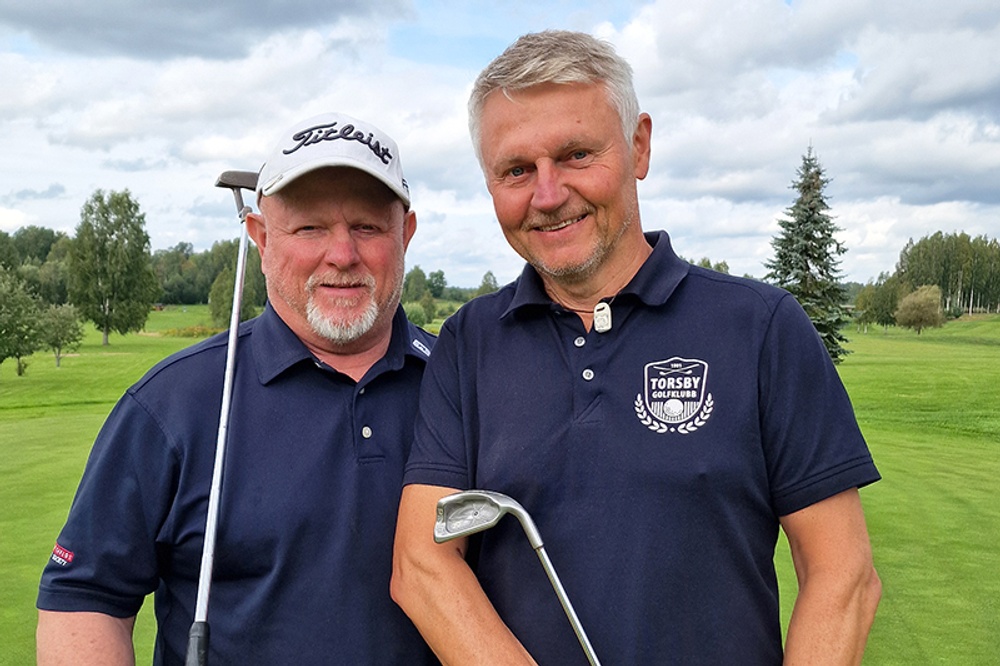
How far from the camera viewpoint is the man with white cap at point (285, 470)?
2.42 m

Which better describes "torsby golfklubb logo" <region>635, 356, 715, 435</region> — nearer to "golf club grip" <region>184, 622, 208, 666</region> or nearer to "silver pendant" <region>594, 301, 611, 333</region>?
"silver pendant" <region>594, 301, 611, 333</region>

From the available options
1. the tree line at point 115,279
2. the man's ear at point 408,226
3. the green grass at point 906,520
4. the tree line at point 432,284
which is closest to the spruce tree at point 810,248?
the tree line at point 432,284

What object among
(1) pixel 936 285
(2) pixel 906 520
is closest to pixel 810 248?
(1) pixel 936 285

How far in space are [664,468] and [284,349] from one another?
1.17 metres

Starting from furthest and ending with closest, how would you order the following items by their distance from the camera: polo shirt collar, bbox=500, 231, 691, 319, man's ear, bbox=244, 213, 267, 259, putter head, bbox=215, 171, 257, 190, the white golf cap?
1. putter head, bbox=215, 171, 257, 190
2. man's ear, bbox=244, 213, 267, 259
3. the white golf cap
4. polo shirt collar, bbox=500, 231, 691, 319

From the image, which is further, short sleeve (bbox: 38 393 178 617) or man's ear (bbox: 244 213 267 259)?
man's ear (bbox: 244 213 267 259)

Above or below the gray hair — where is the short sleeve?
below

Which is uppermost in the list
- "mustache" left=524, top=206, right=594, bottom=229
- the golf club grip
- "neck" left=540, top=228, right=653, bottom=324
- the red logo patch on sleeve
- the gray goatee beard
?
"mustache" left=524, top=206, right=594, bottom=229

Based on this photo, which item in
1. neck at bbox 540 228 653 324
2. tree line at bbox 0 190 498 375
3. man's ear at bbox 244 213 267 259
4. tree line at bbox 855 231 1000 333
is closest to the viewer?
neck at bbox 540 228 653 324

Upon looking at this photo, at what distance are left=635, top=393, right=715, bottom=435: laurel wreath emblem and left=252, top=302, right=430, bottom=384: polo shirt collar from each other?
834mm

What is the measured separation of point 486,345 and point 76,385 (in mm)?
33593

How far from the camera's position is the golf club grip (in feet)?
7.46

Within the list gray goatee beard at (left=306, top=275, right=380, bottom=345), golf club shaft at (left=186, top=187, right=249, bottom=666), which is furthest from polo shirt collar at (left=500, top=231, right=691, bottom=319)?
golf club shaft at (left=186, top=187, right=249, bottom=666)

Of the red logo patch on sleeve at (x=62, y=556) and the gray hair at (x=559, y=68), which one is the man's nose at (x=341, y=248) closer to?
the gray hair at (x=559, y=68)
